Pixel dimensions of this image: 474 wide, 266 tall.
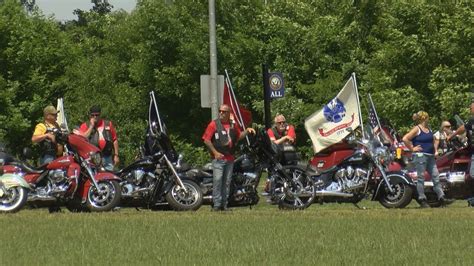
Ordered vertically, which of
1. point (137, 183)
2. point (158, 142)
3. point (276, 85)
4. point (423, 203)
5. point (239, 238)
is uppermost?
point (276, 85)

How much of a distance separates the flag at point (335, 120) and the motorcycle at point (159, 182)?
2.70 metres

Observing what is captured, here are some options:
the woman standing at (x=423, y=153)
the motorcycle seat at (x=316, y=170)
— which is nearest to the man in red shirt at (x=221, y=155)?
the motorcycle seat at (x=316, y=170)

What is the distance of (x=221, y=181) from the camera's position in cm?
1620

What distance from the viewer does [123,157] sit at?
3797 centimetres

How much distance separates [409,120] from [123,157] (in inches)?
448

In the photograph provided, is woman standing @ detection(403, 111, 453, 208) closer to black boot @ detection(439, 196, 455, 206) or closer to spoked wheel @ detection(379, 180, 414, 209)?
black boot @ detection(439, 196, 455, 206)

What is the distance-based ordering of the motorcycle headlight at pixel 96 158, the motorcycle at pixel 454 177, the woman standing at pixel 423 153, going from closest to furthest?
the motorcycle headlight at pixel 96 158
the woman standing at pixel 423 153
the motorcycle at pixel 454 177

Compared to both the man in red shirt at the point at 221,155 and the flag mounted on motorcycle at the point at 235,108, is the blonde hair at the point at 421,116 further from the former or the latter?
the flag mounted on motorcycle at the point at 235,108

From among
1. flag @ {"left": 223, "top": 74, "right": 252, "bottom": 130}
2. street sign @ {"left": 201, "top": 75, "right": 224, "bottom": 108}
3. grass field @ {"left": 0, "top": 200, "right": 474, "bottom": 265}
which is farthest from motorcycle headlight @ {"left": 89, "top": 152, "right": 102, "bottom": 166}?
street sign @ {"left": 201, "top": 75, "right": 224, "bottom": 108}

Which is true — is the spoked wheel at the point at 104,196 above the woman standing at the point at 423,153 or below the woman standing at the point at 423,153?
below

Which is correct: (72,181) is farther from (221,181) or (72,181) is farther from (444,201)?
(444,201)

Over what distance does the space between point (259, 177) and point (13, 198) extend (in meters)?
4.24

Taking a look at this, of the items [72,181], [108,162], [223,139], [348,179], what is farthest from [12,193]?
[348,179]

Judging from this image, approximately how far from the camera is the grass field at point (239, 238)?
373 inches
